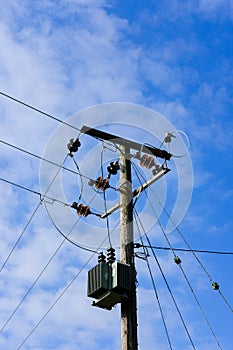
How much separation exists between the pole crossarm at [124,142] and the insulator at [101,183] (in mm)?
802

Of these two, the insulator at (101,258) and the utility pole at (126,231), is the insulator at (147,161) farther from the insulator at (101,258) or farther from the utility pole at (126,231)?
the insulator at (101,258)

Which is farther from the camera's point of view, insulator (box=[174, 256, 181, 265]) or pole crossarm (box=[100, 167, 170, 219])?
insulator (box=[174, 256, 181, 265])

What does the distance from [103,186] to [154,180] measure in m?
1.02

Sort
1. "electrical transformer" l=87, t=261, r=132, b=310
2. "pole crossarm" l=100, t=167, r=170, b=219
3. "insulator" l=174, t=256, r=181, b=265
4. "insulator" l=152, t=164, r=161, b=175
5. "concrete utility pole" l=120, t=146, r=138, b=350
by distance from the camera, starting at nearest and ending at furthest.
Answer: "concrete utility pole" l=120, t=146, r=138, b=350 < "electrical transformer" l=87, t=261, r=132, b=310 < "pole crossarm" l=100, t=167, r=170, b=219 < "insulator" l=152, t=164, r=161, b=175 < "insulator" l=174, t=256, r=181, b=265

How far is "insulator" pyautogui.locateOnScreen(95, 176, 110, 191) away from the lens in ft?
33.1

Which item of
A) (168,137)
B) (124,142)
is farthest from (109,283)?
(168,137)

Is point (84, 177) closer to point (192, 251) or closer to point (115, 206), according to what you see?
point (115, 206)

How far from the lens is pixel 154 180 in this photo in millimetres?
10086

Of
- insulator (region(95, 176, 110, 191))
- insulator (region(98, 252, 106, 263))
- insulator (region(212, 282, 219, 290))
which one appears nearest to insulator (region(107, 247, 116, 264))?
insulator (region(98, 252, 106, 263))

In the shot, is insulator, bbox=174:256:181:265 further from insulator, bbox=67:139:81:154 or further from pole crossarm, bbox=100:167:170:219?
insulator, bbox=67:139:81:154

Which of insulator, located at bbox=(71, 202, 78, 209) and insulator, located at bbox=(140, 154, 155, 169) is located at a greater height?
insulator, located at bbox=(140, 154, 155, 169)

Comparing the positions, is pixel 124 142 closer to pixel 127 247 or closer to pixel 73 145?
pixel 73 145

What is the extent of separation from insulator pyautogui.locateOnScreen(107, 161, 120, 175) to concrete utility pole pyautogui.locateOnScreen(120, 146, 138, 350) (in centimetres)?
9

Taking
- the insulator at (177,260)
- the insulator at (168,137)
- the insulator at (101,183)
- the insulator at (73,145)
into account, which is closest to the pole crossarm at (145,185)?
the insulator at (101,183)
